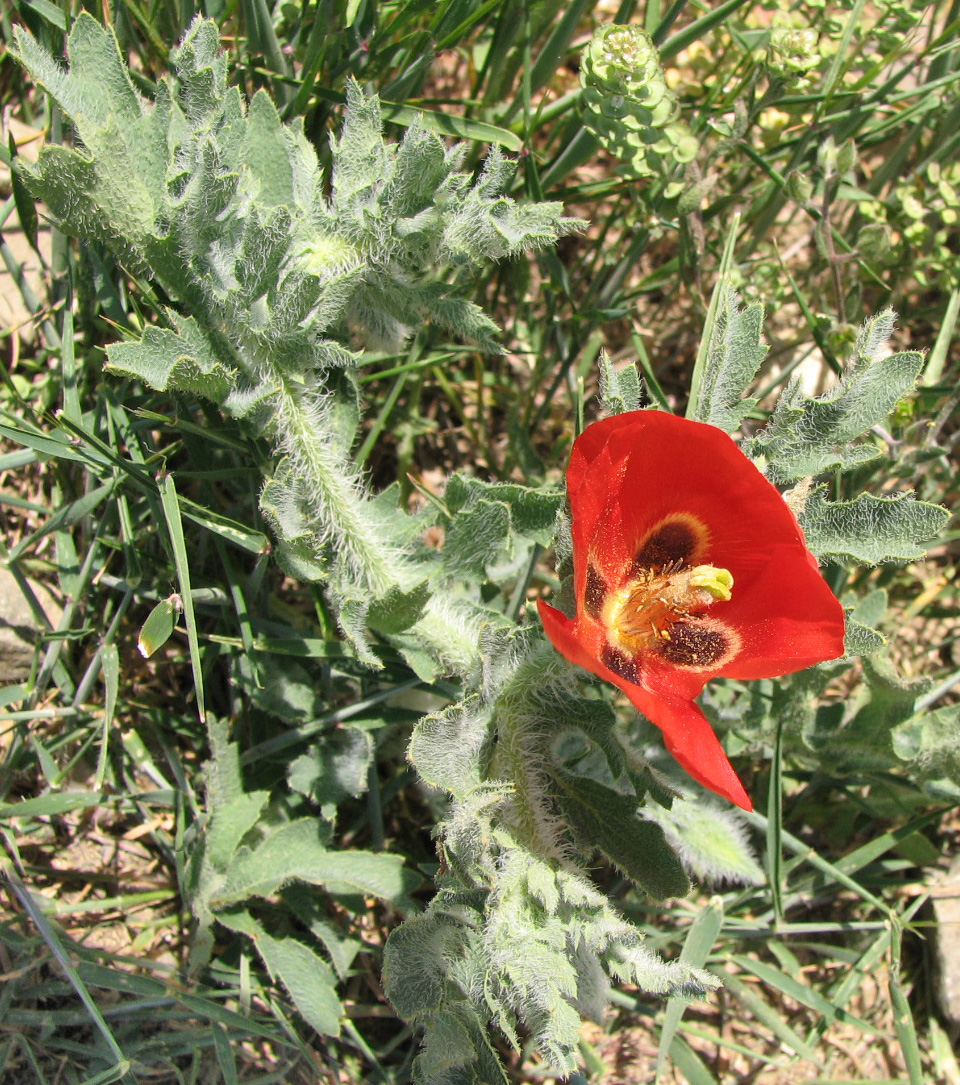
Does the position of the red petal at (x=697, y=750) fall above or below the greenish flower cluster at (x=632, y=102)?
below

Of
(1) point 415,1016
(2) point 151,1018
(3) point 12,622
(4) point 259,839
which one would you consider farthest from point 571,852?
(3) point 12,622

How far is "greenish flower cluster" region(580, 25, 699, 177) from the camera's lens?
225 cm

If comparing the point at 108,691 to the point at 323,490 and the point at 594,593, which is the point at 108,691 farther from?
the point at 594,593

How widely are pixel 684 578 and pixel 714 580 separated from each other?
0.08 meters

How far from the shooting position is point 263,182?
7.39 feet

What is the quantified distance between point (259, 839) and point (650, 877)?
0.97 metres

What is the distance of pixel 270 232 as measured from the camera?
201cm

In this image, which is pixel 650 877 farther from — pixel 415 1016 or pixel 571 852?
pixel 415 1016

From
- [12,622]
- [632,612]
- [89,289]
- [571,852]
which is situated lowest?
[571,852]

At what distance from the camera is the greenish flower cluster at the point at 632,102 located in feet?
7.37

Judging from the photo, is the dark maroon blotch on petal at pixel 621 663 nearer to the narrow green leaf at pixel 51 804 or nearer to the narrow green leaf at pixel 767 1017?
the narrow green leaf at pixel 767 1017

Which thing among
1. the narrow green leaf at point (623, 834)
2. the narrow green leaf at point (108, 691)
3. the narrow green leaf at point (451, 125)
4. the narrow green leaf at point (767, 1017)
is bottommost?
the narrow green leaf at point (767, 1017)

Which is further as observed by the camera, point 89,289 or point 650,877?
point 89,289

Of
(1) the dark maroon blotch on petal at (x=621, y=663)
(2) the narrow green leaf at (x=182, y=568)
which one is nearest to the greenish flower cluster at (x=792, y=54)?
(1) the dark maroon blotch on petal at (x=621, y=663)
